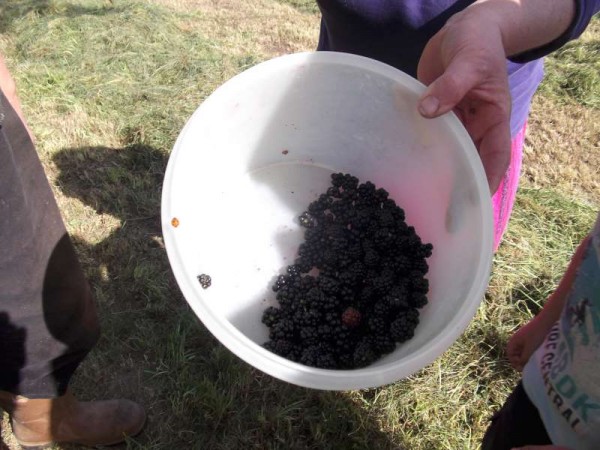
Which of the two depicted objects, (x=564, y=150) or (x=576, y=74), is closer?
(x=564, y=150)

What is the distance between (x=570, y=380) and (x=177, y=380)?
1.24 m

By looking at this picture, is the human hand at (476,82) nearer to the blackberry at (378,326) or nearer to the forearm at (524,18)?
the forearm at (524,18)

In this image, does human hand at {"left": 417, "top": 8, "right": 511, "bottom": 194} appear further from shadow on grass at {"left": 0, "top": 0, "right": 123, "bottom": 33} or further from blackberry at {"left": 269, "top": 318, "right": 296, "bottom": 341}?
shadow on grass at {"left": 0, "top": 0, "right": 123, "bottom": 33}

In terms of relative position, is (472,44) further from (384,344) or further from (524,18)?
(384,344)

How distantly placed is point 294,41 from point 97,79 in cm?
124

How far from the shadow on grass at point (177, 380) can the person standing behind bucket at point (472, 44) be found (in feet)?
2.94

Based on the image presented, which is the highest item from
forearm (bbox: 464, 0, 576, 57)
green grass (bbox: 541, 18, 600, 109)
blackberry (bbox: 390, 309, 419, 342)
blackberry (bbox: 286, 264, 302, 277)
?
forearm (bbox: 464, 0, 576, 57)

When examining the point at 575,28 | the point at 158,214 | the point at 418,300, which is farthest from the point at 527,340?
the point at 158,214

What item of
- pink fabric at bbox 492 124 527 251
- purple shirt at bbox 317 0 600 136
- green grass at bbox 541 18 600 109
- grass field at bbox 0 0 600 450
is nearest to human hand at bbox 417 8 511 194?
purple shirt at bbox 317 0 600 136

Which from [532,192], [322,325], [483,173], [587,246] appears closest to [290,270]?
[322,325]

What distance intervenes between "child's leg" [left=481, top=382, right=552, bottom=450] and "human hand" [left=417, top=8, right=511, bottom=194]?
0.46 metres

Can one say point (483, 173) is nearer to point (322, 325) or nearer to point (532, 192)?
point (322, 325)

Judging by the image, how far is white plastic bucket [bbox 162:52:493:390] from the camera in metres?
1.06

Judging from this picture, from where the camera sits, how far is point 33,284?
1.22m
